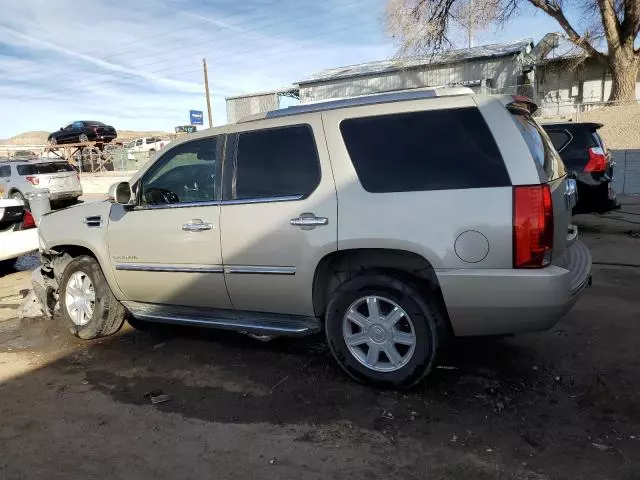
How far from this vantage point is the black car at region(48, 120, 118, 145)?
101ft

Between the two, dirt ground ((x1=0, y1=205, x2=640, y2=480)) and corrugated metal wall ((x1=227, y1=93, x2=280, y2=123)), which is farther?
corrugated metal wall ((x1=227, y1=93, x2=280, y2=123))

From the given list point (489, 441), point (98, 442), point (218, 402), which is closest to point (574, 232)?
point (489, 441)

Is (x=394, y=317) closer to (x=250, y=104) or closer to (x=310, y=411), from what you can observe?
(x=310, y=411)

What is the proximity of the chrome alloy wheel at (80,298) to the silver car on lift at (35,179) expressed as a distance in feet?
45.4

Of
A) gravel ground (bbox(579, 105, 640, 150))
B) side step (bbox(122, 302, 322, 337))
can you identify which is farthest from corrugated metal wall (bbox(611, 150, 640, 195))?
side step (bbox(122, 302, 322, 337))

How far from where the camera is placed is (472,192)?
10.4 ft

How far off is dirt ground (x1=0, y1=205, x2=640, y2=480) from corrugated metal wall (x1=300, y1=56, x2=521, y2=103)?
26.1 m

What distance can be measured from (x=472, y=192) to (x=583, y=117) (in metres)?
21.8

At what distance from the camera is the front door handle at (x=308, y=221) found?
3546mm

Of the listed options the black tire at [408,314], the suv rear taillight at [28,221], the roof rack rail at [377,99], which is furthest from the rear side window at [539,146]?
the suv rear taillight at [28,221]

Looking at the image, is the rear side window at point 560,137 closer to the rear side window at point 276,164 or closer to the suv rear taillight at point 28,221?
the rear side window at point 276,164

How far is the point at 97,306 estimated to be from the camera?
4.84 meters

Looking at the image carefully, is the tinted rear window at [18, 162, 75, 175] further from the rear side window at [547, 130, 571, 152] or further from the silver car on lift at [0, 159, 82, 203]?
the rear side window at [547, 130, 571, 152]

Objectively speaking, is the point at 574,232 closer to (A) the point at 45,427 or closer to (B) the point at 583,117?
(A) the point at 45,427
